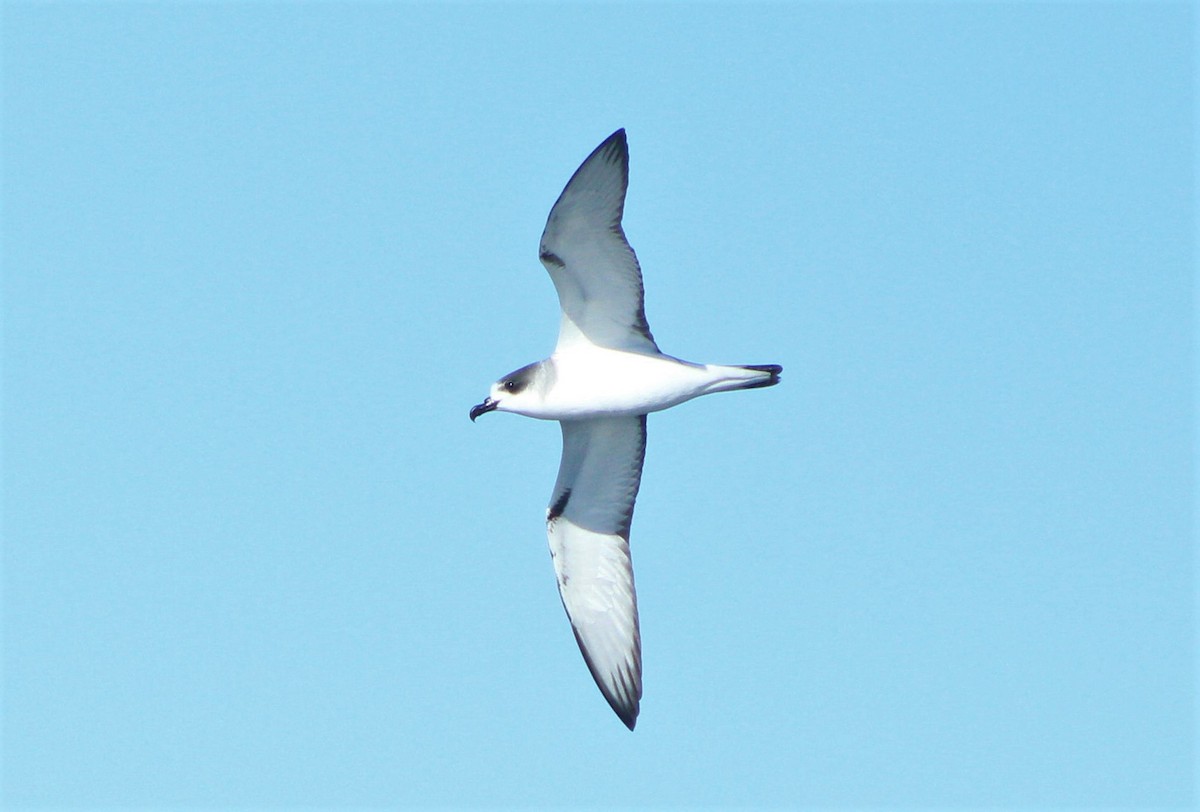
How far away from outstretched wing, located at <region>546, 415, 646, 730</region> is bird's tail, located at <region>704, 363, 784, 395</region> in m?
1.49

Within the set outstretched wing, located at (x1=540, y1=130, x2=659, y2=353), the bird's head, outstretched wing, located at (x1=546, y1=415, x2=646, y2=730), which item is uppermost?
outstretched wing, located at (x1=540, y1=130, x2=659, y2=353)

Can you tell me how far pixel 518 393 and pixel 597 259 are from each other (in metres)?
1.41

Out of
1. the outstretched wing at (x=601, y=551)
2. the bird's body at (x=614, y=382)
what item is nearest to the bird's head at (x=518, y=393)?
the bird's body at (x=614, y=382)

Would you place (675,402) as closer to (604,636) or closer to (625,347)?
(625,347)

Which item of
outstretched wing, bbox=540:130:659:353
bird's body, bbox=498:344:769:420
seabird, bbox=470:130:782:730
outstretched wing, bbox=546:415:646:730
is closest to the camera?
outstretched wing, bbox=540:130:659:353

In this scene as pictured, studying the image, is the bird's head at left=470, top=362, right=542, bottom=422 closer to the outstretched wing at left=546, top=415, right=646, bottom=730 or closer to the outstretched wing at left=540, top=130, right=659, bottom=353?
the outstretched wing at left=540, top=130, right=659, bottom=353

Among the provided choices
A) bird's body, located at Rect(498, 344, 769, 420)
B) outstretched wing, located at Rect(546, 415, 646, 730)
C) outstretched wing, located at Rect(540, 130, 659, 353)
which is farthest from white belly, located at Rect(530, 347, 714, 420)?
outstretched wing, located at Rect(546, 415, 646, 730)

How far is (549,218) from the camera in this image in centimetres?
1454

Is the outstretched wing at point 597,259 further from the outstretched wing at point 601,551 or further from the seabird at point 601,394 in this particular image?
the outstretched wing at point 601,551

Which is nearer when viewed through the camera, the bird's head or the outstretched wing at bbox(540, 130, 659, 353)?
the outstretched wing at bbox(540, 130, 659, 353)

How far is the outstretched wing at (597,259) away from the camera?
1425 centimetres

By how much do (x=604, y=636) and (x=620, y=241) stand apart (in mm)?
4040

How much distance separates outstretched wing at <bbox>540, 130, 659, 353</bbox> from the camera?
1425 centimetres

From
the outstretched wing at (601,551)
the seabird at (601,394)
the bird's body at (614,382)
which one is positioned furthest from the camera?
the outstretched wing at (601,551)
